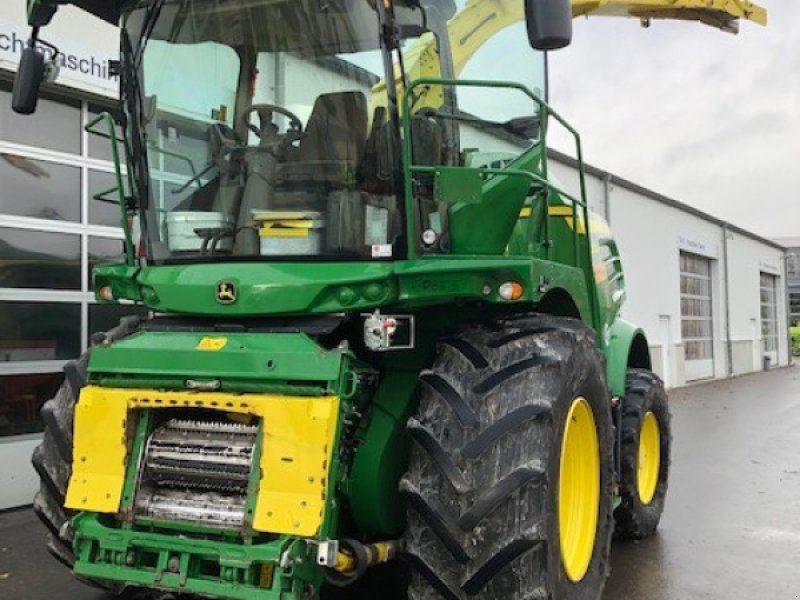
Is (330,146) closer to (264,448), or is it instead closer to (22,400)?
(264,448)

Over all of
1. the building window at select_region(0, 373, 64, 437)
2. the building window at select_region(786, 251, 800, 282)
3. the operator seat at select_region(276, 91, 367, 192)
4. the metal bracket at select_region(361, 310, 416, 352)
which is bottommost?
the building window at select_region(0, 373, 64, 437)

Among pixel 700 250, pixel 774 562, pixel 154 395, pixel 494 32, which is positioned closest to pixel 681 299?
pixel 700 250

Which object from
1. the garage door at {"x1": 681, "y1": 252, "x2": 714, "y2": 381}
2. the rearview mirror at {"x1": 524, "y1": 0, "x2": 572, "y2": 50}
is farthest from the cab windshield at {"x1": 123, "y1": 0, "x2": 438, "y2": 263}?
the garage door at {"x1": 681, "y1": 252, "x2": 714, "y2": 381}

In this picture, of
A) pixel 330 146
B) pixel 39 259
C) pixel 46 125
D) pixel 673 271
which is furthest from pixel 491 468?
pixel 673 271

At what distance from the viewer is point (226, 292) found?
3500 mm

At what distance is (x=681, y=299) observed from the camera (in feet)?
72.5

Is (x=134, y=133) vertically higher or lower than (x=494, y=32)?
lower

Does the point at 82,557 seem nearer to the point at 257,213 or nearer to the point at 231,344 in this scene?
the point at 231,344

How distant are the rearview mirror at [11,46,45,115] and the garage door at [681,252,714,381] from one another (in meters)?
20.0

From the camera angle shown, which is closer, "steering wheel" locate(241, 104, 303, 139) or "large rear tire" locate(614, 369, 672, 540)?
"steering wheel" locate(241, 104, 303, 139)

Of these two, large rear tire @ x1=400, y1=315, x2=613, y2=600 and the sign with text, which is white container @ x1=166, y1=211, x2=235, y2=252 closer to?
large rear tire @ x1=400, y1=315, x2=613, y2=600

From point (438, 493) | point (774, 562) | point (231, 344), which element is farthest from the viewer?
point (774, 562)

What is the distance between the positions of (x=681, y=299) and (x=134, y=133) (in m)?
20.0

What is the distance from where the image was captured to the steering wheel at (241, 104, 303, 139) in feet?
12.3
